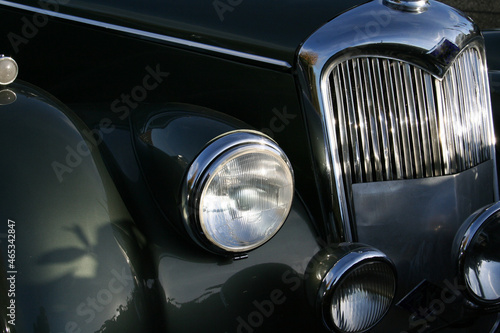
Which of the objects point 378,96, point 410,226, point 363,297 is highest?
point 378,96

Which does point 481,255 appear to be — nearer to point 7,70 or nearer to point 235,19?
point 235,19

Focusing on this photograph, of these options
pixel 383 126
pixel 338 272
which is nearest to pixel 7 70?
pixel 338 272

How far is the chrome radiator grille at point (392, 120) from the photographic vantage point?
1840 millimetres

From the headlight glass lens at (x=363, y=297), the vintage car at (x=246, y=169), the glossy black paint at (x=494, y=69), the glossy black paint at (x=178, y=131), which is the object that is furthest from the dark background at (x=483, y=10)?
the headlight glass lens at (x=363, y=297)

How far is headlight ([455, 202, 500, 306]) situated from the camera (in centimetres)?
169

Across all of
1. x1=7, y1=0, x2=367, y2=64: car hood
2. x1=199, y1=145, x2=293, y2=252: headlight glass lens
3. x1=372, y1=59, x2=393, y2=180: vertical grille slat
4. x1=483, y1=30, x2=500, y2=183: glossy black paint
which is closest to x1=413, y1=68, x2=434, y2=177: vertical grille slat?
x1=372, y1=59, x2=393, y2=180: vertical grille slat

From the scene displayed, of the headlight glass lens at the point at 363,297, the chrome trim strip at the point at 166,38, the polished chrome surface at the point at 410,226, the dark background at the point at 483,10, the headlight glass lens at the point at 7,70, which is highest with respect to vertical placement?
the dark background at the point at 483,10

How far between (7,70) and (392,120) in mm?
1171

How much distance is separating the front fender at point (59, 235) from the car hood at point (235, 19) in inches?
23.6

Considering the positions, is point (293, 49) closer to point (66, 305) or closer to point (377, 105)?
point (377, 105)

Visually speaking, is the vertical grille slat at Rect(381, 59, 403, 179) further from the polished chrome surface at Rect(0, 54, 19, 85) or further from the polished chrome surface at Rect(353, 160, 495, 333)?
the polished chrome surface at Rect(0, 54, 19, 85)

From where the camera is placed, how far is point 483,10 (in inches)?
333

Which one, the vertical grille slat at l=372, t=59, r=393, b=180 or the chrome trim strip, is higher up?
the chrome trim strip

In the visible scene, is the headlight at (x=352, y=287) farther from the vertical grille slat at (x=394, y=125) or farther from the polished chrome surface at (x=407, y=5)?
the polished chrome surface at (x=407, y=5)
